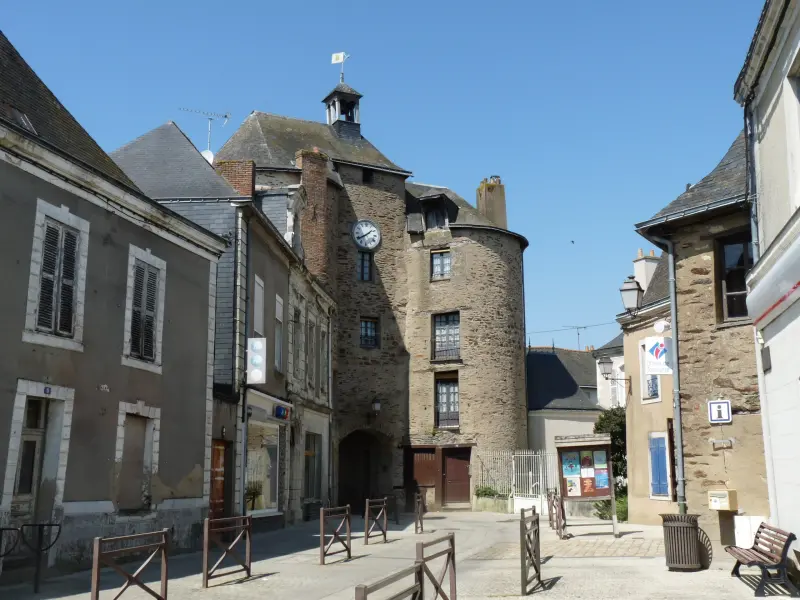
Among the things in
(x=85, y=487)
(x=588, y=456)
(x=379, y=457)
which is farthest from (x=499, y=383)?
(x=85, y=487)

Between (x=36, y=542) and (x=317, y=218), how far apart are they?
18.1 metres

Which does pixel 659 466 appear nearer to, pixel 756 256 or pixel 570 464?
pixel 570 464

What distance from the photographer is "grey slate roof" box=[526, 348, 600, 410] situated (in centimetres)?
3130

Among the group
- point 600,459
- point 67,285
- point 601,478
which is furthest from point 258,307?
point 601,478

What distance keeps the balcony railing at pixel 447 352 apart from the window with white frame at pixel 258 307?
494 inches

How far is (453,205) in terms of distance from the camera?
3034 cm

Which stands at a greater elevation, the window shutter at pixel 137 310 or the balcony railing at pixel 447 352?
the balcony railing at pixel 447 352

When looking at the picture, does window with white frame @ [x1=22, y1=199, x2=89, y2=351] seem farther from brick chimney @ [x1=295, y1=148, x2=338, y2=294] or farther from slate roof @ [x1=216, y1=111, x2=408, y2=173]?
slate roof @ [x1=216, y1=111, x2=408, y2=173]

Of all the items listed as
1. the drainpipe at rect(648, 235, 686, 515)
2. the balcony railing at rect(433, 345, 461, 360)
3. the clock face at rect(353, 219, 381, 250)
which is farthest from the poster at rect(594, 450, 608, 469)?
the clock face at rect(353, 219, 381, 250)

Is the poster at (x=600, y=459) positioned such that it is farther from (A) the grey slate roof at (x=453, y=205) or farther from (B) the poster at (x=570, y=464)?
(A) the grey slate roof at (x=453, y=205)

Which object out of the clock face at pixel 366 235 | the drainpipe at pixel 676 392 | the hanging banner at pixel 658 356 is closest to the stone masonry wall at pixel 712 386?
the drainpipe at pixel 676 392

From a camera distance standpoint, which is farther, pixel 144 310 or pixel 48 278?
pixel 144 310

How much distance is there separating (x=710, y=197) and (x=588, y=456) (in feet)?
21.3

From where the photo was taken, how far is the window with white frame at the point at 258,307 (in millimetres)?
16891
